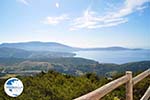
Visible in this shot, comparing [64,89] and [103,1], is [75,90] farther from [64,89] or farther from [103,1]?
[103,1]

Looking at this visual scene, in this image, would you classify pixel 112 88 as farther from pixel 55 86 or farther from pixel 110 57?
pixel 110 57

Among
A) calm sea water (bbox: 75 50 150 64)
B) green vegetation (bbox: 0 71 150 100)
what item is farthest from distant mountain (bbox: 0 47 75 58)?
calm sea water (bbox: 75 50 150 64)

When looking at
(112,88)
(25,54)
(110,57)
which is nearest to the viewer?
(112,88)

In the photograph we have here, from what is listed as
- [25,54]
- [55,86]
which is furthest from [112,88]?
[25,54]

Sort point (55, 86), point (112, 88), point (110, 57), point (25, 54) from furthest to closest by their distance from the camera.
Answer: point (110, 57) < point (25, 54) < point (55, 86) < point (112, 88)

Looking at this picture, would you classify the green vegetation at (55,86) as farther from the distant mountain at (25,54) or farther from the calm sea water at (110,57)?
the calm sea water at (110,57)

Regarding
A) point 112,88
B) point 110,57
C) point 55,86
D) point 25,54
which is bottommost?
point 55,86

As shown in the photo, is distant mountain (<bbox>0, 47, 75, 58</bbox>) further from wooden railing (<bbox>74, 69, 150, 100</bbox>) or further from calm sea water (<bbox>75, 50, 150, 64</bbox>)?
wooden railing (<bbox>74, 69, 150, 100</bbox>)

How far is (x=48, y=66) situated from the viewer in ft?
67.7

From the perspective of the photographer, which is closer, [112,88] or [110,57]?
[112,88]

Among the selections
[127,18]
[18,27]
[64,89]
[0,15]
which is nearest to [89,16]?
[127,18]

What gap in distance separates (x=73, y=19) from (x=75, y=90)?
1684cm

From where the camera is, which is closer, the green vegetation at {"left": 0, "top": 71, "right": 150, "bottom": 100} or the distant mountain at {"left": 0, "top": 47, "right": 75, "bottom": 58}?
the green vegetation at {"left": 0, "top": 71, "right": 150, "bottom": 100}

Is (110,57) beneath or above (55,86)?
above
